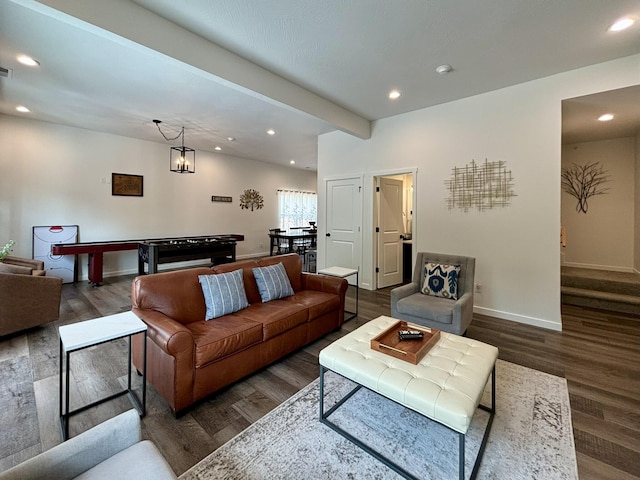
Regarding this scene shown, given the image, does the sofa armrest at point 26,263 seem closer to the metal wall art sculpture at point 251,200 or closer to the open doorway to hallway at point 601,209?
the metal wall art sculpture at point 251,200

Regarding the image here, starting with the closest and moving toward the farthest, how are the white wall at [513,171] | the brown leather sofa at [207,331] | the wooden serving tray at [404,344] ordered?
the wooden serving tray at [404,344]
the brown leather sofa at [207,331]
the white wall at [513,171]

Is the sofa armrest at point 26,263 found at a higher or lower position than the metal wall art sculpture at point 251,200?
lower

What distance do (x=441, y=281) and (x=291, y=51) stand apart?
9.57 ft

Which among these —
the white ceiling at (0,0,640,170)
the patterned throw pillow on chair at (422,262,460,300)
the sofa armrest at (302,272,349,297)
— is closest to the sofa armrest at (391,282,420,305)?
the patterned throw pillow on chair at (422,262,460,300)

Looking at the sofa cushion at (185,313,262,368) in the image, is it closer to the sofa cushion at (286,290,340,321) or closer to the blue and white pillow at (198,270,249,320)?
the blue and white pillow at (198,270,249,320)

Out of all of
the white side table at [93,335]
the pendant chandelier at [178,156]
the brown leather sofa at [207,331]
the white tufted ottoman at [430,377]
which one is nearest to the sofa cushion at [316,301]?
the brown leather sofa at [207,331]

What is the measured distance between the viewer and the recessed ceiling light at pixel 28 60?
296 centimetres

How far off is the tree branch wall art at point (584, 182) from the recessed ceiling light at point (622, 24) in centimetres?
337

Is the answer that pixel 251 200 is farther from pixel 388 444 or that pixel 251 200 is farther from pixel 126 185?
pixel 388 444

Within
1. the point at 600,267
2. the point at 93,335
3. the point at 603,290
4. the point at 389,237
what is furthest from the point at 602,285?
the point at 93,335

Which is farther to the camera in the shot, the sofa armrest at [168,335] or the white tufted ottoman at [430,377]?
the sofa armrest at [168,335]

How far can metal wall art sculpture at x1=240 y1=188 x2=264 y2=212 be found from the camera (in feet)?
27.3

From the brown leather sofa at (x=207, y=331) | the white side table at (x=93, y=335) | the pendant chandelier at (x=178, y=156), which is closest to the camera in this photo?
the white side table at (x=93, y=335)

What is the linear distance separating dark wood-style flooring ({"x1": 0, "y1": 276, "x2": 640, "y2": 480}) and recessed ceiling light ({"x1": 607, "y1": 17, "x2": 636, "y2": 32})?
A: 298cm
